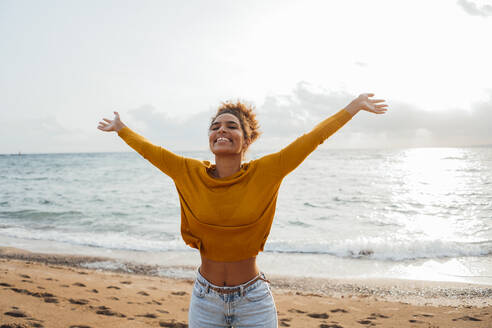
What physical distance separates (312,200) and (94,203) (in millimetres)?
11286

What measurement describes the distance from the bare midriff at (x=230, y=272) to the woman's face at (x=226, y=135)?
0.71m

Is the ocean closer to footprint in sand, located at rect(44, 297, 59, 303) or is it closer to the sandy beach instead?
the sandy beach

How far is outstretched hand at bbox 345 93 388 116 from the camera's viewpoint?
7.39ft

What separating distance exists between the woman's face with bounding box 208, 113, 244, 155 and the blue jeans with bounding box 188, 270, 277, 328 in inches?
33.4

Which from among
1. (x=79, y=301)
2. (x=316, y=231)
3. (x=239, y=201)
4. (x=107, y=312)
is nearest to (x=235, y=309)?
(x=239, y=201)

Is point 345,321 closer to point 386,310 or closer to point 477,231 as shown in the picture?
point 386,310

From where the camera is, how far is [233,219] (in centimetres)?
199

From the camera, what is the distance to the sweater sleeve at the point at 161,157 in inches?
88.7

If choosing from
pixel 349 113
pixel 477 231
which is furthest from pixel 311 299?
pixel 477 231

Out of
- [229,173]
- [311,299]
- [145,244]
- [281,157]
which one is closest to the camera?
[281,157]

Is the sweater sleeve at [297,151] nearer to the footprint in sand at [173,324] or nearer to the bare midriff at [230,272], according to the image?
the bare midriff at [230,272]

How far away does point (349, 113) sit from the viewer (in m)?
2.24

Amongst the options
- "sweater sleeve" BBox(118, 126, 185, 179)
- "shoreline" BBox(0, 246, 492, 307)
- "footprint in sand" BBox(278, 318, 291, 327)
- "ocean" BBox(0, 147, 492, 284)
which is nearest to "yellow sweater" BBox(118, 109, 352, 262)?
A: "sweater sleeve" BBox(118, 126, 185, 179)

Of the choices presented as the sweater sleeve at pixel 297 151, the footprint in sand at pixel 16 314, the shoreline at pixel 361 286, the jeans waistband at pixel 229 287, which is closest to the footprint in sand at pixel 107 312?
the footprint in sand at pixel 16 314
